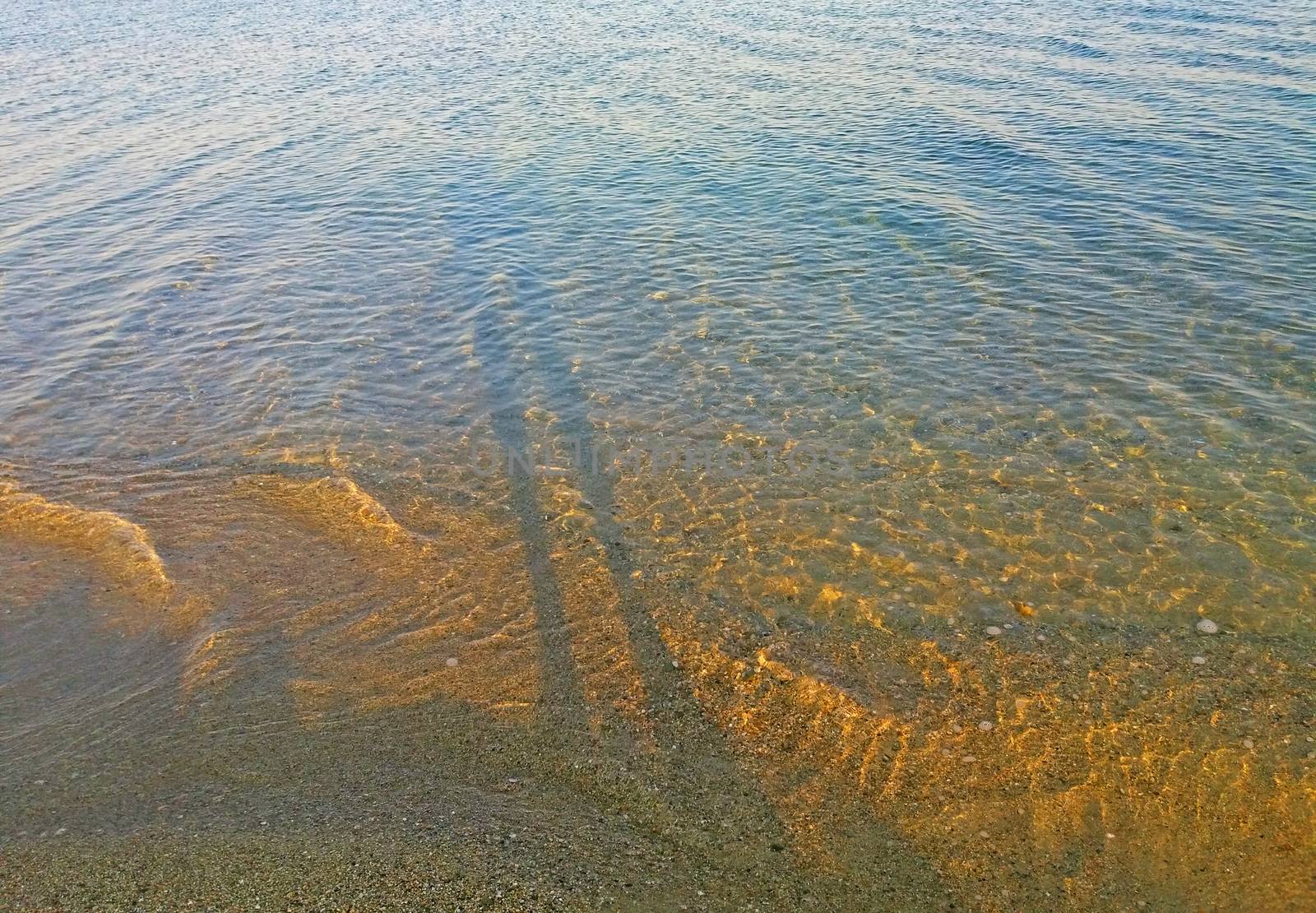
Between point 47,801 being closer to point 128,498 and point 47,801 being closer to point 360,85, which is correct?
point 128,498

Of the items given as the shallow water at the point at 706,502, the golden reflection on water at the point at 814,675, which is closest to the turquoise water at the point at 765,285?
the shallow water at the point at 706,502

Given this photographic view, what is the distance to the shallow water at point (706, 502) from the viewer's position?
249 inches

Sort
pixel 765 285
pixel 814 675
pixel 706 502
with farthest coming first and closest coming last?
pixel 765 285
pixel 706 502
pixel 814 675

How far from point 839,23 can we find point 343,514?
32.8 meters

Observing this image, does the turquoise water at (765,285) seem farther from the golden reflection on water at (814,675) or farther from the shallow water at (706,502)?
the golden reflection on water at (814,675)

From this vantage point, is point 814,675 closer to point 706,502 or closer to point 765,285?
point 706,502

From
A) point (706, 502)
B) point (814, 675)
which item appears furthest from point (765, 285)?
point (814, 675)

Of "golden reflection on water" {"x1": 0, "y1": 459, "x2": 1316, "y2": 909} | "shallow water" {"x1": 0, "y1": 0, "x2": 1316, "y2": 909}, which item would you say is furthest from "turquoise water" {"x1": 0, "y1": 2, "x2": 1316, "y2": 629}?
"golden reflection on water" {"x1": 0, "y1": 459, "x2": 1316, "y2": 909}

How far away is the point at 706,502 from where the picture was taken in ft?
31.9

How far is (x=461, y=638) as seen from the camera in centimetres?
784

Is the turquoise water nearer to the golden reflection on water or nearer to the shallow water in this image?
the shallow water

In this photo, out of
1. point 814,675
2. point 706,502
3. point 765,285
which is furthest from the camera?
point 765,285

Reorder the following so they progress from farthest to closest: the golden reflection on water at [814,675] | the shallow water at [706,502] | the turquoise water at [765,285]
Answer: the turquoise water at [765,285] → the shallow water at [706,502] → the golden reflection on water at [814,675]

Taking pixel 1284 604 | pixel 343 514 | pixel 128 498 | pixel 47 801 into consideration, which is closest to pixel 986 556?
pixel 1284 604
